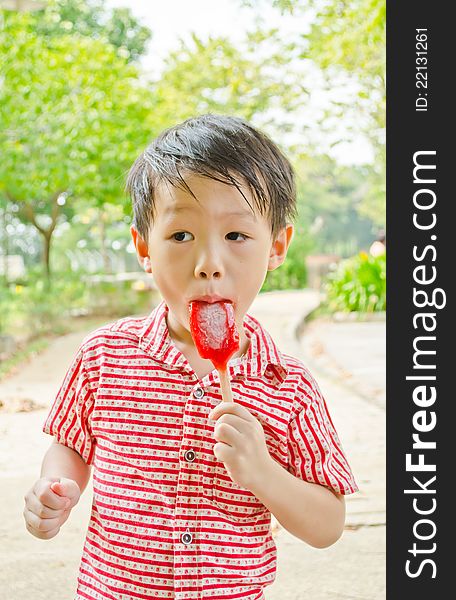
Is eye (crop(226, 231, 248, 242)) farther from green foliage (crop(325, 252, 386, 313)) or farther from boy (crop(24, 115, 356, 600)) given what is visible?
green foliage (crop(325, 252, 386, 313))

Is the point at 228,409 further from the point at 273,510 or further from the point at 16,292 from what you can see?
the point at 16,292

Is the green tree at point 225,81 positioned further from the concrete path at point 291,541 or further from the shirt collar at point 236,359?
the shirt collar at point 236,359

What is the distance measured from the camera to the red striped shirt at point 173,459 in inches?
42.2

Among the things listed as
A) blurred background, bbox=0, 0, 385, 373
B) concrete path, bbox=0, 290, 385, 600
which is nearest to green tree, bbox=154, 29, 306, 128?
blurred background, bbox=0, 0, 385, 373

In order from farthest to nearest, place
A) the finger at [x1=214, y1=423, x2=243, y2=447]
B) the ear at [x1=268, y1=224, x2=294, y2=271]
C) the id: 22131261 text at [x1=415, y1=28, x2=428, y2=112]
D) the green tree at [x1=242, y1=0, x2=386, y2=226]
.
Result: the green tree at [x1=242, y1=0, x2=386, y2=226] → the id: 22131261 text at [x1=415, y1=28, x2=428, y2=112] → the ear at [x1=268, y1=224, x2=294, y2=271] → the finger at [x1=214, y1=423, x2=243, y2=447]

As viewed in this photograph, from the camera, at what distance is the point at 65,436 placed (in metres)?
1.15

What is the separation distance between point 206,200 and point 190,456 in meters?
0.31

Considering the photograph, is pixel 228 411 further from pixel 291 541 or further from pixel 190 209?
pixel 291 541

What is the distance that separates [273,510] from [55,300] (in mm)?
7217

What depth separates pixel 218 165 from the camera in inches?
41.8

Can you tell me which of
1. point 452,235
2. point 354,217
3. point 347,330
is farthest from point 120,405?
point 354,217

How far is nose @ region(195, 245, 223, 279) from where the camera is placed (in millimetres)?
1026

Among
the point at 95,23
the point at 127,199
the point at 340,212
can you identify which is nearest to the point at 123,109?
the point at 127,199

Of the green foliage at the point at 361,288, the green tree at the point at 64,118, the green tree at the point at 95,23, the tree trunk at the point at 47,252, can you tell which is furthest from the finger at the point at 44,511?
the green tree at the point at 95,23
